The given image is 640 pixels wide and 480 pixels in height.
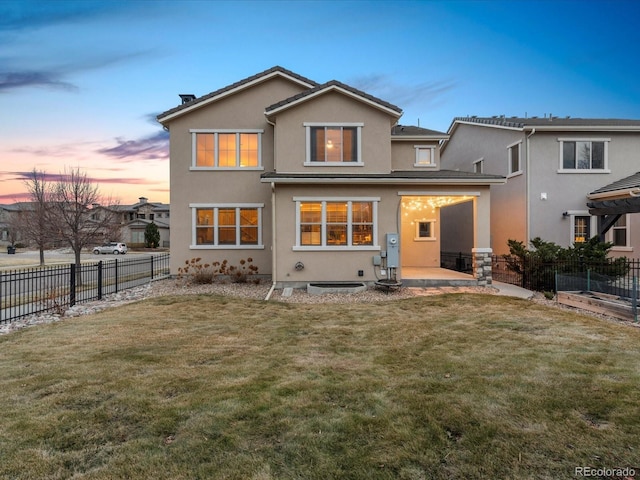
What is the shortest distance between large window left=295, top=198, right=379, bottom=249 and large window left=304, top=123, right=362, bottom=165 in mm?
1963

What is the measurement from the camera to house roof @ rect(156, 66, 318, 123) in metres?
15.0

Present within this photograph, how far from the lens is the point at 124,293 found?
1312 centimetres

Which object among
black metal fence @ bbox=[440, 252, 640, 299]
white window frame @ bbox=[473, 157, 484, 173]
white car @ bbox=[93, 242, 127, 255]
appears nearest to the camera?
black metal fence @ bbox=[440, 252, 640, 299]

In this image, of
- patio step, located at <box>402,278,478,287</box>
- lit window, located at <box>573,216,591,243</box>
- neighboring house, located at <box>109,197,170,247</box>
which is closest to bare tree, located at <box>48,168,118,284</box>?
patio step, located at <box>402,278,478,287</box>

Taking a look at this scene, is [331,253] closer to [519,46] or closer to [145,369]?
[145,369]

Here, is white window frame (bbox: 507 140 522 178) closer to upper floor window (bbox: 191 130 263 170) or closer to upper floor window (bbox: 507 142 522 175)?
upper floor window (bbox: 507 142 522 175)

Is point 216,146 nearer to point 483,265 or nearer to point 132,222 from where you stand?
point 483,265

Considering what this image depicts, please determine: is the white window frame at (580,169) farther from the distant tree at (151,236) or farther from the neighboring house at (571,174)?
the distant tree at (151,236)

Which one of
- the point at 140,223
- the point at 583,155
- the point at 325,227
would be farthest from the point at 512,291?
the point at 140,223

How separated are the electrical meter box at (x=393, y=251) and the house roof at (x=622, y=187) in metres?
9.82

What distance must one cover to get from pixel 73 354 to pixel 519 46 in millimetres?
33128

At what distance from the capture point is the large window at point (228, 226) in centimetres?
1530

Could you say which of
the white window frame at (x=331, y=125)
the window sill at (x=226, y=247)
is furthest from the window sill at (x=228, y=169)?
the window sill at (x=226, y=247)

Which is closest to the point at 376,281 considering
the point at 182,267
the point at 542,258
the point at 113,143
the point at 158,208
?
the point at 542,258
